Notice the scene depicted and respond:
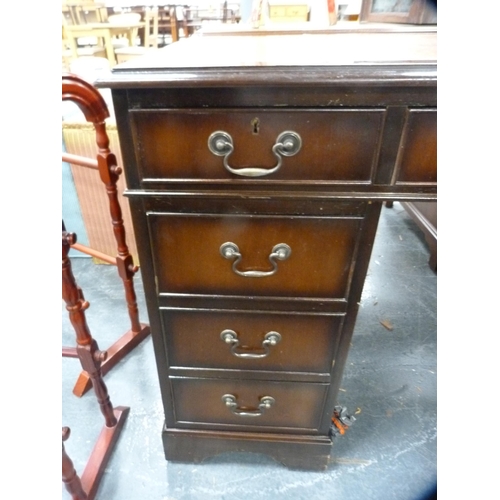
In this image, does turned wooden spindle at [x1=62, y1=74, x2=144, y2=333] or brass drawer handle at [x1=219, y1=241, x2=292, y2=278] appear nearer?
brass drawer handle at [x1=219, y1=241, x2=292, y2=278]

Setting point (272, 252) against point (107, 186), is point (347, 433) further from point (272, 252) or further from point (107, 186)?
point (107, 186)

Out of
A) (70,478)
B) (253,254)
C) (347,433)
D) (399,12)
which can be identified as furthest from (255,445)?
(399,12)

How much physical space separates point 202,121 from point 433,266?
1.46m

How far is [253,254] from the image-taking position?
63 cm

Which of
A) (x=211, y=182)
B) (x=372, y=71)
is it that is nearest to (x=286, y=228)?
(x=211, y=182)

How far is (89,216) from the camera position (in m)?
1.47

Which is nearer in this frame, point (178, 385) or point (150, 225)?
point (150, 225)

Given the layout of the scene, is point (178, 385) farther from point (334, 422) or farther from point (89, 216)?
point (89, 216)

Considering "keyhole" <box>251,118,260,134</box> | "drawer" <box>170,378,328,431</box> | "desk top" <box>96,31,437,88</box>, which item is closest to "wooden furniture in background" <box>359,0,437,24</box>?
"desk top" <box>96,31,437,88</box>

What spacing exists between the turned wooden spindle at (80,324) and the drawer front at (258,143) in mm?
270

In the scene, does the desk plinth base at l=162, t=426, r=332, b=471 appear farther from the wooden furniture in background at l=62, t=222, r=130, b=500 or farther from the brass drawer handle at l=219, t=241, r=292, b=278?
the brass drawer handle at l=219, t=241, r=292, b=278

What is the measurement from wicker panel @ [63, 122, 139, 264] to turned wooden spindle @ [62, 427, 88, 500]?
882 millimetres

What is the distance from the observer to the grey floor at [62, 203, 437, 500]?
2.93ft

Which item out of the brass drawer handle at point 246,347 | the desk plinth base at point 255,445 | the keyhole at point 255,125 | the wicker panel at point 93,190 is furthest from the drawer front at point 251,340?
the wicker panel at point 93,190
